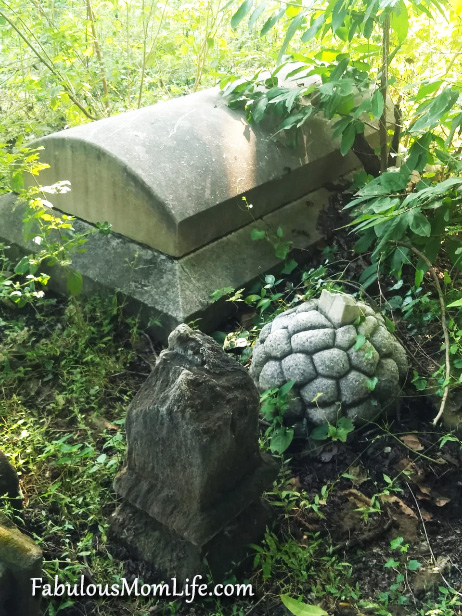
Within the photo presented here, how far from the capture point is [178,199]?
10.4 ft

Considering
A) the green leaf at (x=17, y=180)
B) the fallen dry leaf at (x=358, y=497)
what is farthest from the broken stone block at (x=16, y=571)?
the green leaf at (x=17, y=180)

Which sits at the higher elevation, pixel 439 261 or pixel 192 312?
pixel 192 312

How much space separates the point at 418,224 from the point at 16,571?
1972 millimetres

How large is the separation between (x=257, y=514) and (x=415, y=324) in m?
1.34

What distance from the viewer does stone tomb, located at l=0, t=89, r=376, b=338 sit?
3197mm

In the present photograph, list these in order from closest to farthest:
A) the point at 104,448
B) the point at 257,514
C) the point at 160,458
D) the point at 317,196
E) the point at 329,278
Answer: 1. the point at 160,458
2. the point at 257,514
3. the point at 104,448
4. the point at 329,278
5. the point at 317,196

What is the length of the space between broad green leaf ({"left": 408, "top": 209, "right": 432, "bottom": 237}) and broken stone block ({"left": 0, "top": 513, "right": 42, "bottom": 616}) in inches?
73.0

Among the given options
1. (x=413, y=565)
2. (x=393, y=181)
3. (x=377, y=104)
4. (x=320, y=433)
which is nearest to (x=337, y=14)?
(x=377, y=104)

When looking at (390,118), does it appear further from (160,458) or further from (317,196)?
(160,458)

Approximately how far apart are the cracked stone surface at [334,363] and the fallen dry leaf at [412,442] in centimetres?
15

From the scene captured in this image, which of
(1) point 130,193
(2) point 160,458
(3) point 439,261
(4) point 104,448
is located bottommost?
(3) point 439,261

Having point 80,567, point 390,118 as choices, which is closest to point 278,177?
point 390,118

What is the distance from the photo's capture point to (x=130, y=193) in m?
3.24

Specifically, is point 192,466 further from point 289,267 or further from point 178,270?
point 289,267
